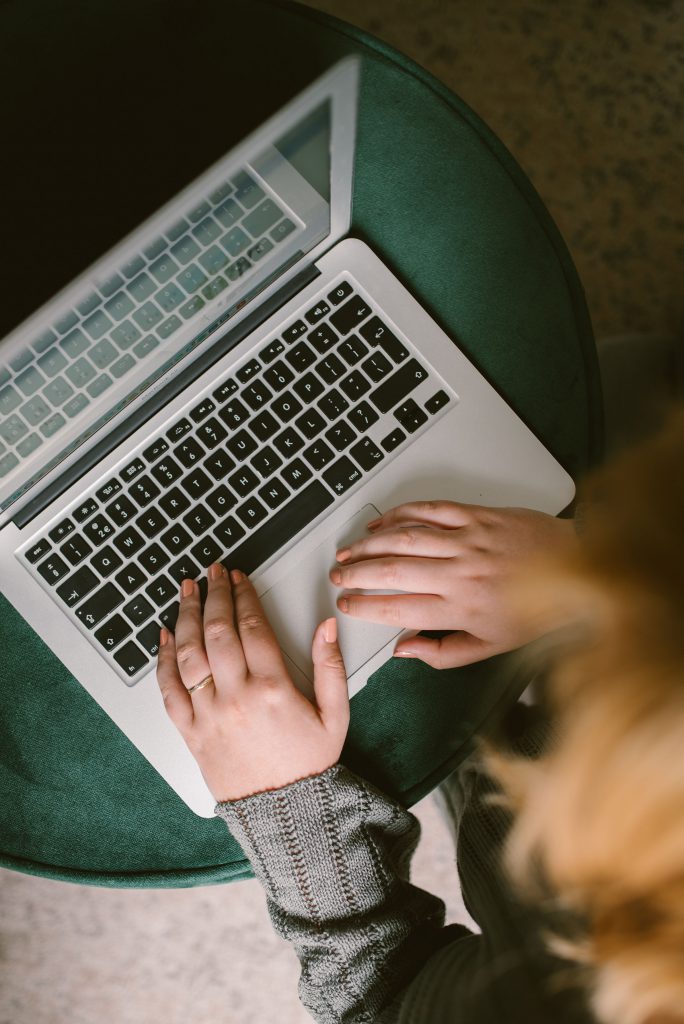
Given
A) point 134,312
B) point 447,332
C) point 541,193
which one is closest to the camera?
point 134,312

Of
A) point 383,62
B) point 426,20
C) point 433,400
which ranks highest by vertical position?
point 426,20

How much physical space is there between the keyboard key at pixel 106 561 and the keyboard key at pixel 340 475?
19 cm

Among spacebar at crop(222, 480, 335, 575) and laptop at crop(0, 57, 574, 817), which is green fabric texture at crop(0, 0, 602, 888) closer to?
laptop at crop(0, 57, 574, 817)

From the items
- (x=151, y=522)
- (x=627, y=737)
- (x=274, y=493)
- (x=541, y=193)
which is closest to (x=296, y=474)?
(x=274, y=493)

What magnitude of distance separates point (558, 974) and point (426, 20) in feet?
4.28

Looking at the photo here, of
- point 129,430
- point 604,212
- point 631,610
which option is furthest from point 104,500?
point 604,212

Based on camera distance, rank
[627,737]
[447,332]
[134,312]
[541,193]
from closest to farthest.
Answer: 1. [627,737]
2. [134,312]
3. [447,332]
4. [541,193]

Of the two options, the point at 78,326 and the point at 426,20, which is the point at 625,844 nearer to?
the point at 78,326

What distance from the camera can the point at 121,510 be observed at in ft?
2.01

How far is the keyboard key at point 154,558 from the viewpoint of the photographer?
0.61 meters

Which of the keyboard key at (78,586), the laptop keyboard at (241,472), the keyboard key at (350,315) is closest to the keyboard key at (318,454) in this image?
the laptop keyboard at (241,472)

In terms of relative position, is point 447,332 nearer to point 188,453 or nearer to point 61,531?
point 188,453

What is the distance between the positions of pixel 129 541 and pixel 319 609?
0.17 meters

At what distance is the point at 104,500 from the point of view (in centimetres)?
61
